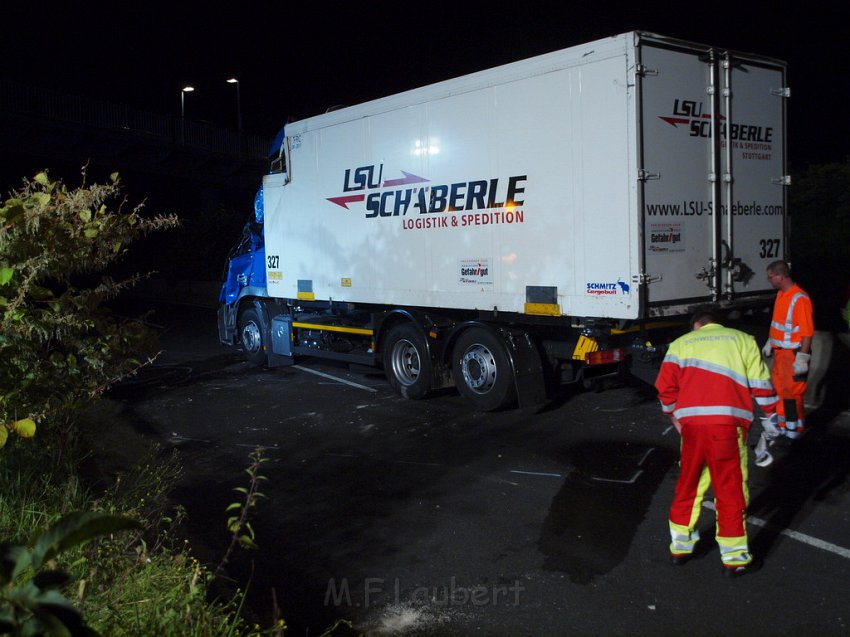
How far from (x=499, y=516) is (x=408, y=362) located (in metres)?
4.85

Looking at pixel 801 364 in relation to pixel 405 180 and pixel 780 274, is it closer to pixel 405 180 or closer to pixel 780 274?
pixel 780 274

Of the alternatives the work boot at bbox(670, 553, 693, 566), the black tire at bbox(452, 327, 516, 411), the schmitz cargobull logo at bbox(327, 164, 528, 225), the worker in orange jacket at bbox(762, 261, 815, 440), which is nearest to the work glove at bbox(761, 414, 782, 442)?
the worker in orange jacket at bbox(762, 261, 815, 440)

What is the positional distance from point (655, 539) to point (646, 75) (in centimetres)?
451

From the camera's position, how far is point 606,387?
35.8ft

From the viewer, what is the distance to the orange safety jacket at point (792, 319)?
7.96m

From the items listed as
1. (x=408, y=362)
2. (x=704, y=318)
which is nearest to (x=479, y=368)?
(x=408, y=362)

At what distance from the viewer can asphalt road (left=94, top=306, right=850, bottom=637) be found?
466 cm

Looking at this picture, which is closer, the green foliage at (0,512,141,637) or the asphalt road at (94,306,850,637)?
the green foliage at (0,512,141,637)

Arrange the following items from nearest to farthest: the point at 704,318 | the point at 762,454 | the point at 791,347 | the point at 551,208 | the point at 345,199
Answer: the point at 704,318, the point at 762,454, the point at 791,347, the point at 551,208, the point at 345,199

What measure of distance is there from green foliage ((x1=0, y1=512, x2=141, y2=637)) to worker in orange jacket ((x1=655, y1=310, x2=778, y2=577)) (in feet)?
12.0

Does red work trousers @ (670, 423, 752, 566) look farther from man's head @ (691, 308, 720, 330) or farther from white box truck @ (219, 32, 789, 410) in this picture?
white box truck @ (219, 32, 789, 410)

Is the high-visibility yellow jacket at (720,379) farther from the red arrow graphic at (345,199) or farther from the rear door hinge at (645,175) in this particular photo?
the red arrow graphic at (345,199)

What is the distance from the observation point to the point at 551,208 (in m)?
8.78

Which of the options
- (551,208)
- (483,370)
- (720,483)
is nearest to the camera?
(720,483)
